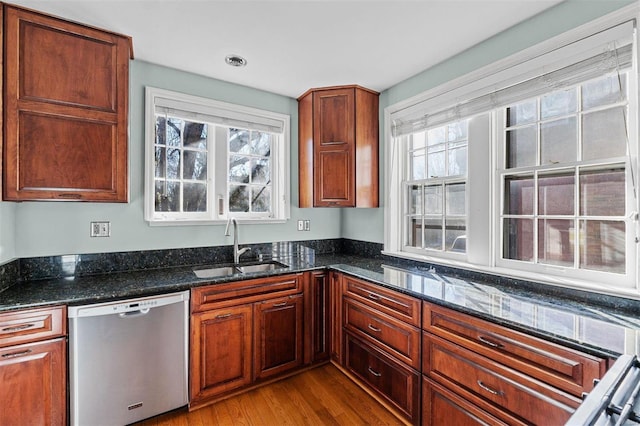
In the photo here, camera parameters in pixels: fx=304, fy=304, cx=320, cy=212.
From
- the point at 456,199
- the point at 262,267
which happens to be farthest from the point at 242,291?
the point at 456,199

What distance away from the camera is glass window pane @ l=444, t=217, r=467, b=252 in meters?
2.37

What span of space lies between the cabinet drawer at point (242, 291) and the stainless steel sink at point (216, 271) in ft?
1.16

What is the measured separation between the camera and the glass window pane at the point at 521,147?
1982 mm

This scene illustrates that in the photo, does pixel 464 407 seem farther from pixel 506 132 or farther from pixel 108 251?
pixel 108 251

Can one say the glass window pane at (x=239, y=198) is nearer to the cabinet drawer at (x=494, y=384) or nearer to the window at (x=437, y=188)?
the window at (x=437, y=188)

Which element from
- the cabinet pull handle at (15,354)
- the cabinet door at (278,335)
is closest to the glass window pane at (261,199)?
the cabinet door at (278,335)

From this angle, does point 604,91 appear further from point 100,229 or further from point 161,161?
point 100,229

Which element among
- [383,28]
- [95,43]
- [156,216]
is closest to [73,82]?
[95,43]

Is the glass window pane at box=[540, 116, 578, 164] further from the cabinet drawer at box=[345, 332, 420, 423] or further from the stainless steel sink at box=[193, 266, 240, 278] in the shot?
the stainless steel sink at box=[193, 266, 240, 278]

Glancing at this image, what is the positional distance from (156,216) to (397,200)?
84.2 inches

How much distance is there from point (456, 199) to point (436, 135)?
1.93 feet

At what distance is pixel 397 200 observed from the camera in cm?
289

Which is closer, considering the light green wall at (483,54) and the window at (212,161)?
the light green wall at (483,54)

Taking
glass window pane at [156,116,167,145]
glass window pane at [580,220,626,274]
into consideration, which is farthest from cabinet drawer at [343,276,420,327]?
glass window pane at [156,116,167,145]
